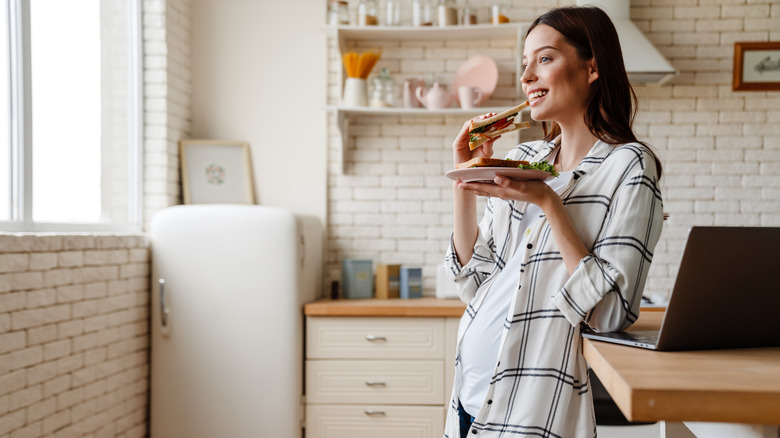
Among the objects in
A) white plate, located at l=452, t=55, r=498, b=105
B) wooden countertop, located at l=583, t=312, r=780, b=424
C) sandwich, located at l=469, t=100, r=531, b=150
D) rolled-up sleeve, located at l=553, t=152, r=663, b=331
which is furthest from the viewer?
white plate, located at l=452, t=55, r=498, b=105

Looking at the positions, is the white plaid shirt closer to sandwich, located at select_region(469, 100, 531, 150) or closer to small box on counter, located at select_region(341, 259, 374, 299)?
sandwich, located at select_region(469, 100, 531, 150)

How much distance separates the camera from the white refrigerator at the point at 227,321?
9.74 ft

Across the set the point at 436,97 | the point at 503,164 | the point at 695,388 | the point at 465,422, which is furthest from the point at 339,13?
the point at 695,388

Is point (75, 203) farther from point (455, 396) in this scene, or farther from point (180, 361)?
point (455, 396)

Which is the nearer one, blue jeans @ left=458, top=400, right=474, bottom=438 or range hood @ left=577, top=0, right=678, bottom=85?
blue jeans @ left=458, top=400, right=474, bottom=438

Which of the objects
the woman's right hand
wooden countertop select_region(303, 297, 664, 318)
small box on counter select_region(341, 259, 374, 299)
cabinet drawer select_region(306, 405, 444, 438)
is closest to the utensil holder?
small box on counter select_region(341, 259, 374, 299)

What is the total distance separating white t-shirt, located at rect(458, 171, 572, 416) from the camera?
51.1 inches

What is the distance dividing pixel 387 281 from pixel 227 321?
2.75ft

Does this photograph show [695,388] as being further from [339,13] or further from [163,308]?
[339,13]

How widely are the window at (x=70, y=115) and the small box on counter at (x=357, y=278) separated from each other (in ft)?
3.55

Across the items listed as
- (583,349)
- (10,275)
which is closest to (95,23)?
(10,275)

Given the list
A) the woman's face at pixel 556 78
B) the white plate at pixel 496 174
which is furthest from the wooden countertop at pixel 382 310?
the white plate at pixel 496 174

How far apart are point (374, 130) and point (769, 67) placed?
6.95 feet

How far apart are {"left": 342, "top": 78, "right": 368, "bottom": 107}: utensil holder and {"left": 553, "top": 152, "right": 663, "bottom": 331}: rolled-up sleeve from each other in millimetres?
2334
